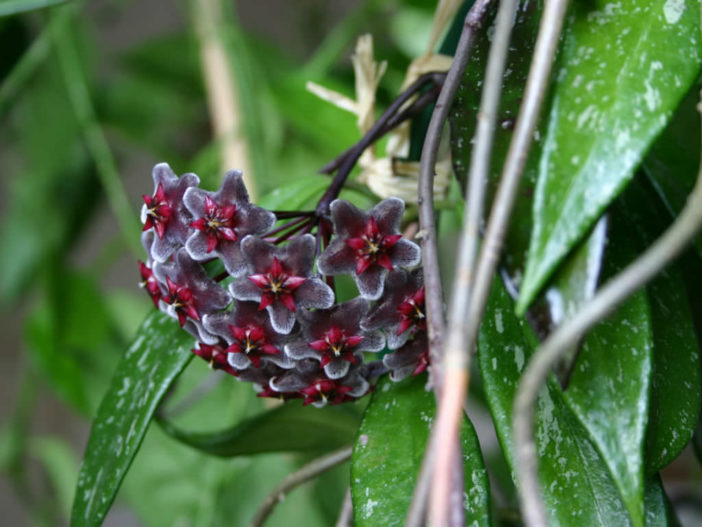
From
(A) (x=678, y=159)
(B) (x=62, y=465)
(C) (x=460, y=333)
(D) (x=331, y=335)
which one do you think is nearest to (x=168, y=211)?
(D) (x=331, y=335)

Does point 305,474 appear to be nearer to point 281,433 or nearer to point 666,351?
point 281,433

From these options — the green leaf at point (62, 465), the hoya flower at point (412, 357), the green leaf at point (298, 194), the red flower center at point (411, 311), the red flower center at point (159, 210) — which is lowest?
the green leaf at point (62, 465)

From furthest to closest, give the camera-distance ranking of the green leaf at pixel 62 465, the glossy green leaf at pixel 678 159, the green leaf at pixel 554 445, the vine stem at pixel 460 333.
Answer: the green leaf at pixel 62 465, the glossy green leaf at pixel 678 159, the green leaf at pixel 554 445, the vine stem at pixel 460 333

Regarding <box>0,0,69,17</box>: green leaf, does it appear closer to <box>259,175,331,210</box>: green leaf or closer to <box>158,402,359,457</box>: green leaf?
<box>259,175,331,210</box>: green leaf

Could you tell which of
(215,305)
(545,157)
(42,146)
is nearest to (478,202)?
(545,157)

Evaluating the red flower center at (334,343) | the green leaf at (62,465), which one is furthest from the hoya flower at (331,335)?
the green leaf at (62,465)

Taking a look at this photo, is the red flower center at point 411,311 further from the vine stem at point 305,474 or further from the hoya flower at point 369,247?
the vine stem at point 305,474

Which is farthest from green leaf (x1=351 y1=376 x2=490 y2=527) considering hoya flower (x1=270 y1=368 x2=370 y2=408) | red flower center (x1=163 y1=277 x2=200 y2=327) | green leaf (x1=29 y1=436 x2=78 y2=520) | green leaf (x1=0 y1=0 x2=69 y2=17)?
green leaf (x1=29 y1=436 x2=78 y2=520)
